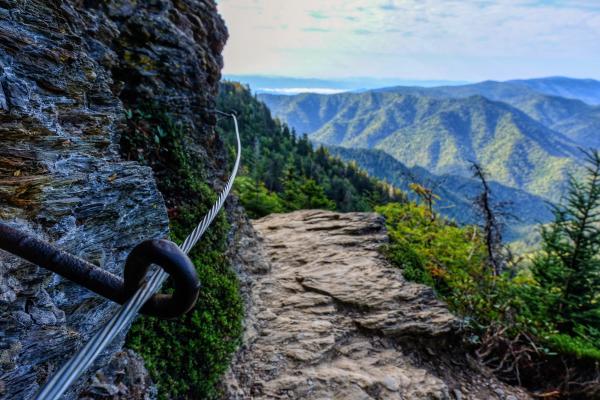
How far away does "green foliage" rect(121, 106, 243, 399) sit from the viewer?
14.7 feet

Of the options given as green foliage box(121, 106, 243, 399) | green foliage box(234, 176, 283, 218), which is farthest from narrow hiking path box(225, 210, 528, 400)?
green foliage box(234, 176, 283, 218)

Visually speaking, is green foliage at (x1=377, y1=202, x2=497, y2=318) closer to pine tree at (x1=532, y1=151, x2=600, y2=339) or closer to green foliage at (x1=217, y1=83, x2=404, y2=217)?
pine tree at (x1=532, y1=151, x2=600, y2=339)

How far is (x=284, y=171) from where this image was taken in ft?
104

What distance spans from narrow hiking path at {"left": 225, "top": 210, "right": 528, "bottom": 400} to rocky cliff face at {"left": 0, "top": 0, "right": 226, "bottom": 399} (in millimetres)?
2586

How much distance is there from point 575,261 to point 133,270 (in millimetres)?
16071

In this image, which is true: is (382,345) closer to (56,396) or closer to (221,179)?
(221,179)

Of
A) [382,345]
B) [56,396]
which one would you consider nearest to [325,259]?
[382,345]

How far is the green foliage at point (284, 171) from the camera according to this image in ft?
64.1

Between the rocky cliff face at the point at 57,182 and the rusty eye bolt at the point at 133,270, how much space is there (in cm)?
168

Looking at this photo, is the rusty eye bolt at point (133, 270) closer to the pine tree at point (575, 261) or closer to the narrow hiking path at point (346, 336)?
the narrow hiking path at point (346, 336)

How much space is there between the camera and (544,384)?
25.0 ft

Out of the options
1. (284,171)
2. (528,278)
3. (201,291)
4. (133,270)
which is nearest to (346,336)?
(201,291)

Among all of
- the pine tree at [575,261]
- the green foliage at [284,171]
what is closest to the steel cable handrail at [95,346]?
the pine tree at [575,261]

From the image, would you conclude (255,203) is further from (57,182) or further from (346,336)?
(57,182)
